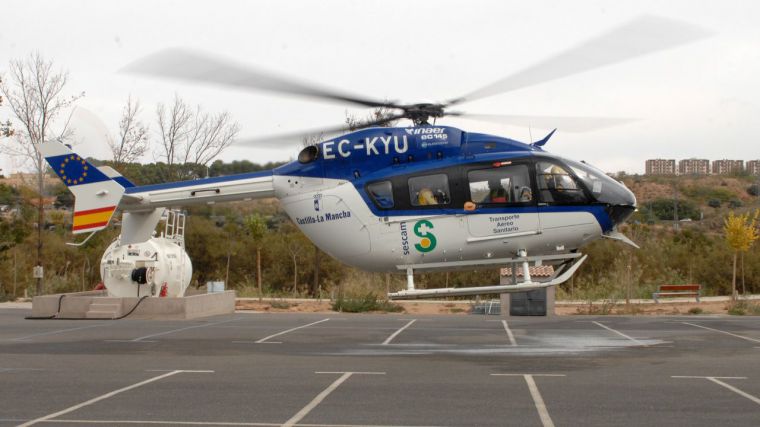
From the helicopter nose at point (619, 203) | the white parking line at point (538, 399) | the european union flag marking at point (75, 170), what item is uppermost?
the european union flag marking at point (75, 170)

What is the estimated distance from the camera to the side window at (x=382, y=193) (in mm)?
15151

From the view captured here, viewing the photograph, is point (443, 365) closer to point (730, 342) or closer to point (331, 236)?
point (331, 236)

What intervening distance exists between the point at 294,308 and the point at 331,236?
17.5 meters

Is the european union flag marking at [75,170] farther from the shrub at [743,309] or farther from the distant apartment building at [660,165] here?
the distant apartment building at [660,165]

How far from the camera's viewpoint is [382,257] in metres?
15.5

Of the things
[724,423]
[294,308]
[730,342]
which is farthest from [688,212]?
[724,423]

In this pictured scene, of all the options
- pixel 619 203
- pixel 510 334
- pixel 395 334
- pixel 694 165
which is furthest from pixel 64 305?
pixel 694 165

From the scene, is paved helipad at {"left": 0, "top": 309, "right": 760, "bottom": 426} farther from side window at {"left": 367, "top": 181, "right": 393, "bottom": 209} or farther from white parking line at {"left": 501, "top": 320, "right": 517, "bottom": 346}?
side window at {"left": 367, "top": 181, "right": 393, "bottom": 209}

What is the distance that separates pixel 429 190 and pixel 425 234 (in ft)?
2.77

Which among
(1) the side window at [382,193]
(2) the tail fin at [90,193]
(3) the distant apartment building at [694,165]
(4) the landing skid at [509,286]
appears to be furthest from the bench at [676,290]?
(3) the distant apartment building at [694,165]

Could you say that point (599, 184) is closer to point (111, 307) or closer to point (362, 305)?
point (111, 307)

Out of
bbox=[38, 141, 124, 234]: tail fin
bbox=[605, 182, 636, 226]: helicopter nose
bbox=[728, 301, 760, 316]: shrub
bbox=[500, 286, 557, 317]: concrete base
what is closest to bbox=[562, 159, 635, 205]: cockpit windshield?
bbox=[605, 182, 636, 226]: helicopter nose

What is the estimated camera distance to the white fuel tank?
1043 inches

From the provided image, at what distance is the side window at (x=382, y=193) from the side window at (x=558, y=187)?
2.82m
